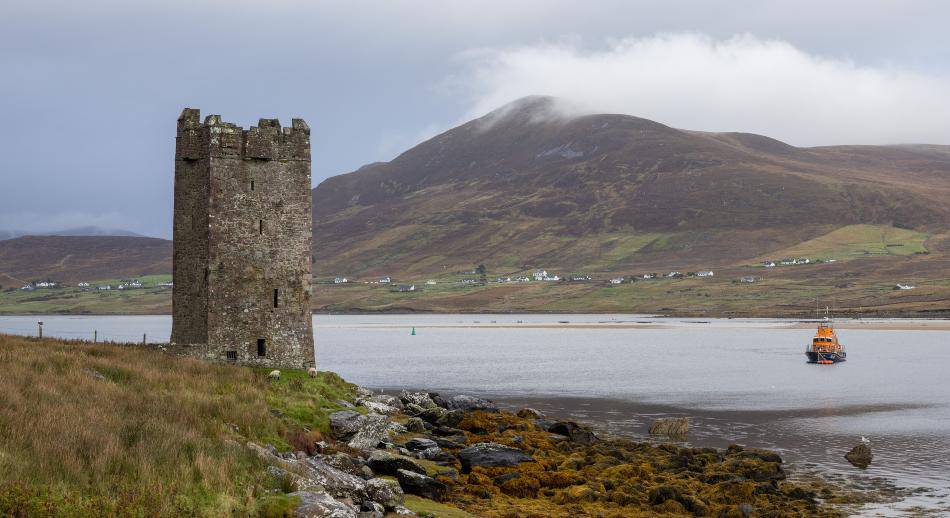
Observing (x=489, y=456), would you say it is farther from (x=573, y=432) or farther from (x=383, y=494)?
(x=573, y=432)

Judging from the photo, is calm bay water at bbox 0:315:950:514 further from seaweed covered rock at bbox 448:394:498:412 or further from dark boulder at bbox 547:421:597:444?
seaweed covered rock at bbox 448:394:498:412

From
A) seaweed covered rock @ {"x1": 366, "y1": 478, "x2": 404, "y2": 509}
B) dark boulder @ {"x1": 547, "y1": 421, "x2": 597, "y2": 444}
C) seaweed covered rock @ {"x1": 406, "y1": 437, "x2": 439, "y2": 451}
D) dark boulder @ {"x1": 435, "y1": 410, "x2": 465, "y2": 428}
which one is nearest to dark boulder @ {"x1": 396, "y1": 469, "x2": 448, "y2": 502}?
seaweed covered rock @ {"x1": 366, "y1": 478, "x2": 404, "y2": 509}

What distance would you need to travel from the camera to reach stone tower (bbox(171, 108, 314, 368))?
32656 mm

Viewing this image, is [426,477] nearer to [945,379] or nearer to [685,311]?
[945,379]

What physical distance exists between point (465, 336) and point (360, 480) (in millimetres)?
119292

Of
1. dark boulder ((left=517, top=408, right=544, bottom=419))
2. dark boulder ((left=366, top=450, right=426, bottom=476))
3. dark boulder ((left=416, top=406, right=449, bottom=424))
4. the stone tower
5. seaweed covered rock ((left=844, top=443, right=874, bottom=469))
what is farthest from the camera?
dark boulder ((left=517, top=408, right=544, bottom=419))

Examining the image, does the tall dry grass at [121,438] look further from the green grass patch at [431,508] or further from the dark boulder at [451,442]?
the dark boulder at [451,442]

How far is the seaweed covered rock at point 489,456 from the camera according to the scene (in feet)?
84.2

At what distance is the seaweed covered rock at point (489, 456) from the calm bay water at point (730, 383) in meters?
9.30

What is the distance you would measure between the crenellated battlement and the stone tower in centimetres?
3

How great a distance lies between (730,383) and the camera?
217 feet

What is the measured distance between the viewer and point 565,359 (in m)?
90.3

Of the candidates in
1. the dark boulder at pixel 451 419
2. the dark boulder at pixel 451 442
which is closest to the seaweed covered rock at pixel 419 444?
the dark boulder at pixel 451 442

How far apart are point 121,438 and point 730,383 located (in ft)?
182
